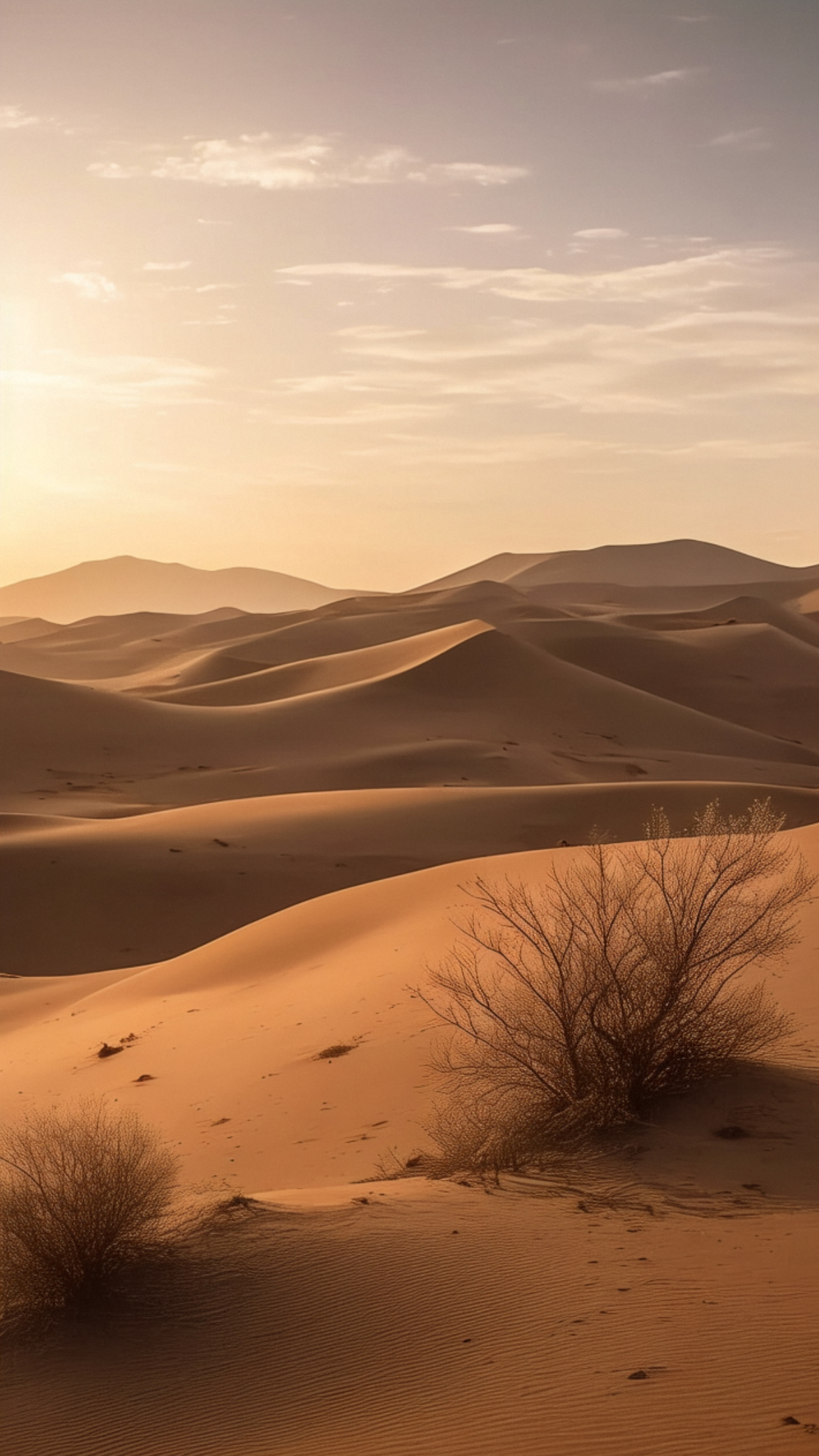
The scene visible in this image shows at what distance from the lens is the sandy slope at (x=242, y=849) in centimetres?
1978

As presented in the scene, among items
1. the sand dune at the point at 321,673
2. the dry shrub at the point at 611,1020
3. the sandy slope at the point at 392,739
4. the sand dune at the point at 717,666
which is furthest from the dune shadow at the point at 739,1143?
the sand dune at the point at 717,666

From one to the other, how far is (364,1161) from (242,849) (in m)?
14.7

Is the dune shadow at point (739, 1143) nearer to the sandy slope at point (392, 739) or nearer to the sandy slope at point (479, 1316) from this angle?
the sandy slope at point (479, 1316)

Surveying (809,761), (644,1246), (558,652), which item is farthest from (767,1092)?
(558,652)

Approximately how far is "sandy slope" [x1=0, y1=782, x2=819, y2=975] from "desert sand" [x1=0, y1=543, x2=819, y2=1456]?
70 mm

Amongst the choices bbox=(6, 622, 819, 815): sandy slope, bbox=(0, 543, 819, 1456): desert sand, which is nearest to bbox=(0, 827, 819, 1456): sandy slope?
bbox=(0, 543, 819, 1456): desert sand

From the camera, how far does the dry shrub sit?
6957mm

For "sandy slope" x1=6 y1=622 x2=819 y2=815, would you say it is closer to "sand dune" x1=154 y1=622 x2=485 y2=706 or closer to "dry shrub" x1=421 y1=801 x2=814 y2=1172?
"sand dune" x1=154 y1=622 x2=485 y2=706

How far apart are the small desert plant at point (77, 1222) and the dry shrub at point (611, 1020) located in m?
1.89

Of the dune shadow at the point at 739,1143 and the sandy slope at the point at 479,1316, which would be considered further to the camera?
the dune shadow at the point at 739,1143

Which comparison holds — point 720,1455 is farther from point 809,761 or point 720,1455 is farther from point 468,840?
point 809,761

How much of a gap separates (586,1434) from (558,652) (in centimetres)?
5602

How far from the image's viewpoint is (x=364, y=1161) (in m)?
7.61

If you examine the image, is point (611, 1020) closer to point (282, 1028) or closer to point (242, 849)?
point (282, 1028)
